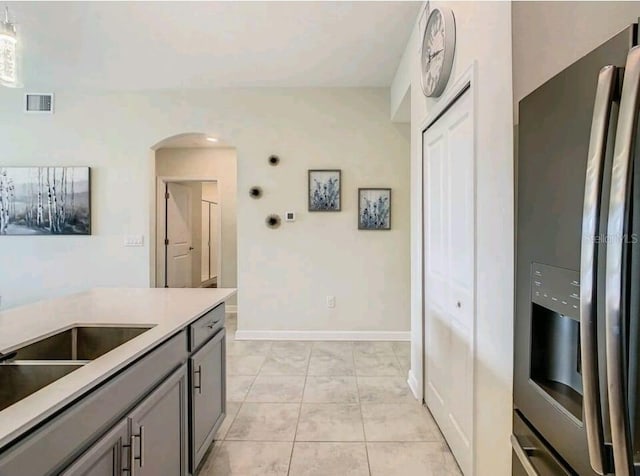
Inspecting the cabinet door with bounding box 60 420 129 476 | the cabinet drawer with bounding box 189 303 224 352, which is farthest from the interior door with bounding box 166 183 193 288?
the cabinet door with bounding box 60 420 129 476

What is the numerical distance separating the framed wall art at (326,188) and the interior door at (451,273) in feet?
5.63

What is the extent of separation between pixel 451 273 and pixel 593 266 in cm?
146

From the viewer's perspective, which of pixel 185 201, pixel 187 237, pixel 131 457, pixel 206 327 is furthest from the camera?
pixel 187 237

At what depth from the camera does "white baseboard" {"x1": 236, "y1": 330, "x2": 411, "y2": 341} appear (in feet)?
13.9

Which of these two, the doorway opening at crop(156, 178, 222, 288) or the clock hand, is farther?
the doorway opening at crop(156, 178, 222, 288)

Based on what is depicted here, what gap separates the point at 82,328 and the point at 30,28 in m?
2.91

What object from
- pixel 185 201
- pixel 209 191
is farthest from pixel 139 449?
pixel 209 191

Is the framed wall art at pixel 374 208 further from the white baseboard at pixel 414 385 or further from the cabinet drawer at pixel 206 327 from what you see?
the cabinet drawer at pixel 206 327

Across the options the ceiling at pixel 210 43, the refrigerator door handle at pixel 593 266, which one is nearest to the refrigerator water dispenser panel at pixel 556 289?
the refrigerator door handle at pixel 593 266

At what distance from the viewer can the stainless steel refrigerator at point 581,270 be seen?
0.59m

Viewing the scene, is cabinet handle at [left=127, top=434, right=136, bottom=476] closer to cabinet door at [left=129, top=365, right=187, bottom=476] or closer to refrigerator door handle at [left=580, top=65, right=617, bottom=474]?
cabinet door at [left=129, top=365, right=187, bottom=476]

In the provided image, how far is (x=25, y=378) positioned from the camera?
1.15 m

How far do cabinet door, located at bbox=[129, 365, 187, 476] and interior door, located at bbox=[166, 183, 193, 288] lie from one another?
463 centimetres

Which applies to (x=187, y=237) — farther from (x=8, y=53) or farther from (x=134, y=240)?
(x=8, y=53)
